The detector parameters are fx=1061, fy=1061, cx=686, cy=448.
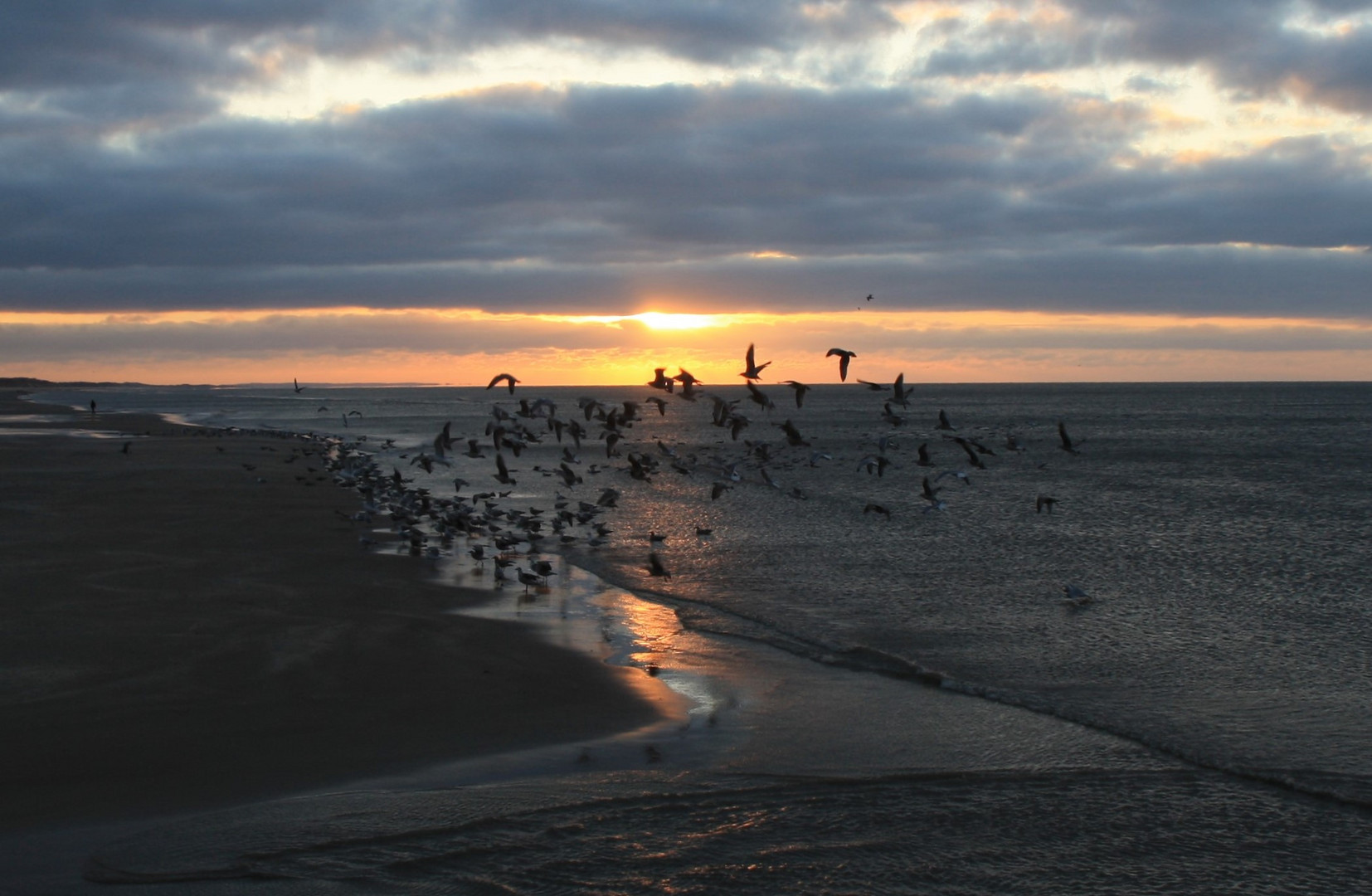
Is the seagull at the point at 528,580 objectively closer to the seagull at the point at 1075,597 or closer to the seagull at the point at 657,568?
the seagull at the point at 657,568

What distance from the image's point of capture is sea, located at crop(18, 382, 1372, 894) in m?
7.14

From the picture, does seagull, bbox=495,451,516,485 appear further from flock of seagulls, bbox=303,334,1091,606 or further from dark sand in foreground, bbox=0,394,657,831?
dark sand in foreground, bbox=0,394,657,831

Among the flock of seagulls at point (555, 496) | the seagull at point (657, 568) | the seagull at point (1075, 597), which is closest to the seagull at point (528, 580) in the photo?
the flock of seagulls at point (555, 496)

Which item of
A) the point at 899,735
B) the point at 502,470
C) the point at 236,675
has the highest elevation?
the point at 502,470

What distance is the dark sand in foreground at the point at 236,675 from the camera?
8227mm

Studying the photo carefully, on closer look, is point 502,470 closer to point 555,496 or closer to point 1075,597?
point 555,496

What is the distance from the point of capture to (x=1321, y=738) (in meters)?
10.4

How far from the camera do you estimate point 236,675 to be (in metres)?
10.6

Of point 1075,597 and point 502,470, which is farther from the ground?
point 502,470

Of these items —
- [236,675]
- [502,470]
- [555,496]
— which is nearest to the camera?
[236,675]

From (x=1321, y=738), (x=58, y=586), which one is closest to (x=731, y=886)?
(x=1321, y=738)

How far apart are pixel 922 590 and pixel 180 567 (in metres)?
12.1

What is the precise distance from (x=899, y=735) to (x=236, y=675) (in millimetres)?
6546

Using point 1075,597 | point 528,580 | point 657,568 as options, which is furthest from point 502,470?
point 1075,597
